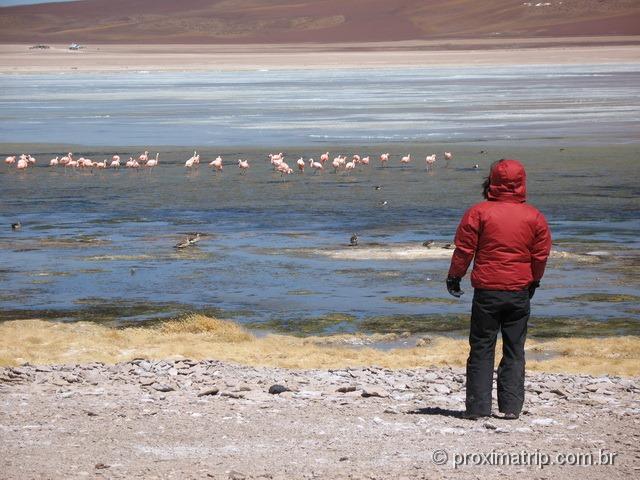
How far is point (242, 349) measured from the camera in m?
12.3

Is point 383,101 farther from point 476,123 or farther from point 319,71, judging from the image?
point 319,71

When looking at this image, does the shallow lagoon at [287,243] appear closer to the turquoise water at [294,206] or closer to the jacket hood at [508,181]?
the turquoise water at [294,206]

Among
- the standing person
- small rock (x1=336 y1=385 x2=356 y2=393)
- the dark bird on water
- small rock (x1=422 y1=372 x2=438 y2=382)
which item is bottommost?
small rock (x1=422 y1=372 x2=438 y2=382)

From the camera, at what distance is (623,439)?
8156mm

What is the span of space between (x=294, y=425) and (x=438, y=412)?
3.53 ft

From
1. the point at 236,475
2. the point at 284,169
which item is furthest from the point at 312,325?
the point at 284,169

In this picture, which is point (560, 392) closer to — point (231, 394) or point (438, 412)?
point (438, 412)

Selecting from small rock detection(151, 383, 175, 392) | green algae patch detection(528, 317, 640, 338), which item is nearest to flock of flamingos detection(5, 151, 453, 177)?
green algae patch detection(528, 317, 640, 338)

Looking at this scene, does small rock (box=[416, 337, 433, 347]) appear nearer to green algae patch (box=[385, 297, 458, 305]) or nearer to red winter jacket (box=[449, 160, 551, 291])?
green algae patch (box=[385, 297, 458, 305])

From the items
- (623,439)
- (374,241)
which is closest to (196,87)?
(374,241)

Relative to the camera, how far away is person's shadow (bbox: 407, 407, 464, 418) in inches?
352

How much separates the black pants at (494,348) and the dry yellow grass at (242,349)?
2.59 m

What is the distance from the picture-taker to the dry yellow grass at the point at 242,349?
38.2 ft

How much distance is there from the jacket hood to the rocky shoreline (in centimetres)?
151
